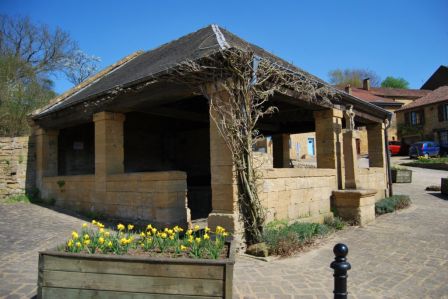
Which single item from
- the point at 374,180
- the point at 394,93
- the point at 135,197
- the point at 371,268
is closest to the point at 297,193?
the point at 371,268

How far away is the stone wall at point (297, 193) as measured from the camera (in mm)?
6590

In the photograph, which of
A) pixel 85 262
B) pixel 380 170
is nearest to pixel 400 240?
pixel 380 170

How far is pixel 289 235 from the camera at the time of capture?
597 centimetres

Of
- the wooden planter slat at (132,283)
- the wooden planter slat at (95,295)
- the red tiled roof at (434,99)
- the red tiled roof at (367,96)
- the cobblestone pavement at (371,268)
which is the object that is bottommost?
the cobblestone pavement at (371,268)

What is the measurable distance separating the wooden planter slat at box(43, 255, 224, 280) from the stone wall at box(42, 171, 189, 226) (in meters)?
3.30

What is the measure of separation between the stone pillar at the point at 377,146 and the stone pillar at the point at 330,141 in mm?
3515

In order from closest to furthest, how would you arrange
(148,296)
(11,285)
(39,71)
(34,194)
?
1. (148,296)
2. (11,285)
3. (34,194)
4. (39,71)

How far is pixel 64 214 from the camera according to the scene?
869cm

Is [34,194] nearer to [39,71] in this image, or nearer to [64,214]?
[64,214]

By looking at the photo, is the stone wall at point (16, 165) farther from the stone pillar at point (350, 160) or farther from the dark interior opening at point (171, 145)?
the stone pillar at point (350, 160)

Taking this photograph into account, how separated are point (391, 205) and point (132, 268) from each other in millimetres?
8821

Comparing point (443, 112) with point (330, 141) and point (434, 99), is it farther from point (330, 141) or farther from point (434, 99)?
point (330, 141)

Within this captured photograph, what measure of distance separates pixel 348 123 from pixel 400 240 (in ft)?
11.3

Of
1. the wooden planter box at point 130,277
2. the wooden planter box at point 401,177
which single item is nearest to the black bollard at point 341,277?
the wooden planter box at point 130,277
